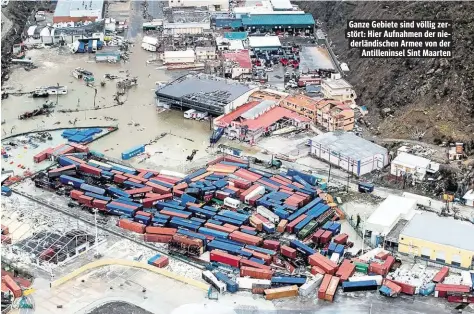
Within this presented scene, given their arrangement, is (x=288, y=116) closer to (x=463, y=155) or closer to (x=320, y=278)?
(x=463, y=155)

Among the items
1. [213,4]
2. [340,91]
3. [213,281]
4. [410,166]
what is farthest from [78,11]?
[213,281]

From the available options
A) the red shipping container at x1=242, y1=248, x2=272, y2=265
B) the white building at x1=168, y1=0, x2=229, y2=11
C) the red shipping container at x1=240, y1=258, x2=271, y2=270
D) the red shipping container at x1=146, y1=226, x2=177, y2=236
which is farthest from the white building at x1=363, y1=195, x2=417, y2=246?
the white building at x1=168, y1=0, x2=229, y2=11

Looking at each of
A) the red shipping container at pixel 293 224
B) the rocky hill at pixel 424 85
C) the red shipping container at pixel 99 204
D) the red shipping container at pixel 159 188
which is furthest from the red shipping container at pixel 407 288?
the red shipping container at pixel 99 204

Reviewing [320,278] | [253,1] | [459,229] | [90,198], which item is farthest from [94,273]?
[253,1]

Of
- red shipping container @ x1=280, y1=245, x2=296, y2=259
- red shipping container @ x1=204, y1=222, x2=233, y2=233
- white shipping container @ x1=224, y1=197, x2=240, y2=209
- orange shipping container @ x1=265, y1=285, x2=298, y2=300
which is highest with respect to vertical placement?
white shipping container @ x1=224, y1=197, x2=240, y2=209

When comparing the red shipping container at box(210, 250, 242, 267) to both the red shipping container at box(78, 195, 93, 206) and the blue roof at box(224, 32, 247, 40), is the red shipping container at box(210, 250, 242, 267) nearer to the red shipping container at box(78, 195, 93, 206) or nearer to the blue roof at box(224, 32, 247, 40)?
the red shipping container at box(78, 195, 93, 206)

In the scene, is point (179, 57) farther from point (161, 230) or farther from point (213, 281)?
point (213, 281)
